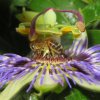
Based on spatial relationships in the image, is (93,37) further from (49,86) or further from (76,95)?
(49,86)

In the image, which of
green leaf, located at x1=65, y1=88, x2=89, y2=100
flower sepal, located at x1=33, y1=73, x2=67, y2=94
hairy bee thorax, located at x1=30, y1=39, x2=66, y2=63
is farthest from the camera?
hairy bee thorax, located at x1=30, y1=39, x2=66, y2=63

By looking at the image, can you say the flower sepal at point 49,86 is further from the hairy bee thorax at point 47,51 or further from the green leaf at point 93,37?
the green leaf at point 93,37

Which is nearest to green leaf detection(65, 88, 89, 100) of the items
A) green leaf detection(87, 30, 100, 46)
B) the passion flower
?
the passion flower

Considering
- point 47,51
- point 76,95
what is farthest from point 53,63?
point 76,95

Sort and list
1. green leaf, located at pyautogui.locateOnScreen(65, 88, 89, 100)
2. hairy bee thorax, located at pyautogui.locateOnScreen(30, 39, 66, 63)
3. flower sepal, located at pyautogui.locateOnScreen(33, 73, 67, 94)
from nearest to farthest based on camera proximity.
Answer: flower sepal, located at pyautogui.locateOnScreen(33, 73, 67, 94) → green leaf, located at pyautogui.locateOnScreen(65, 88, 89, 100) → hairy bee thorax, located at pyautogui.locateOnScreen(30, 39, 66, 63)

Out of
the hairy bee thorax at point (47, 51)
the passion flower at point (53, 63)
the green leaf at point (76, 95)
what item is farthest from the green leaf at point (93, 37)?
the green leaf at point (76, 95)

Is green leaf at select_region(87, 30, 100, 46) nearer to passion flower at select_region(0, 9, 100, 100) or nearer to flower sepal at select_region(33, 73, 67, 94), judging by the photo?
passion flower at select_region(0, 9, 100, 100)

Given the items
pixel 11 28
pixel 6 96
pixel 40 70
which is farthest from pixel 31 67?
pixel 11 28

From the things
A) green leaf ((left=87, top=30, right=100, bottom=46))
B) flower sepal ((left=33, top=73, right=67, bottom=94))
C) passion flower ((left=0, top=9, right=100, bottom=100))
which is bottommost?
flower sepal ((left=33, top=73, right=67, bottom=94))
